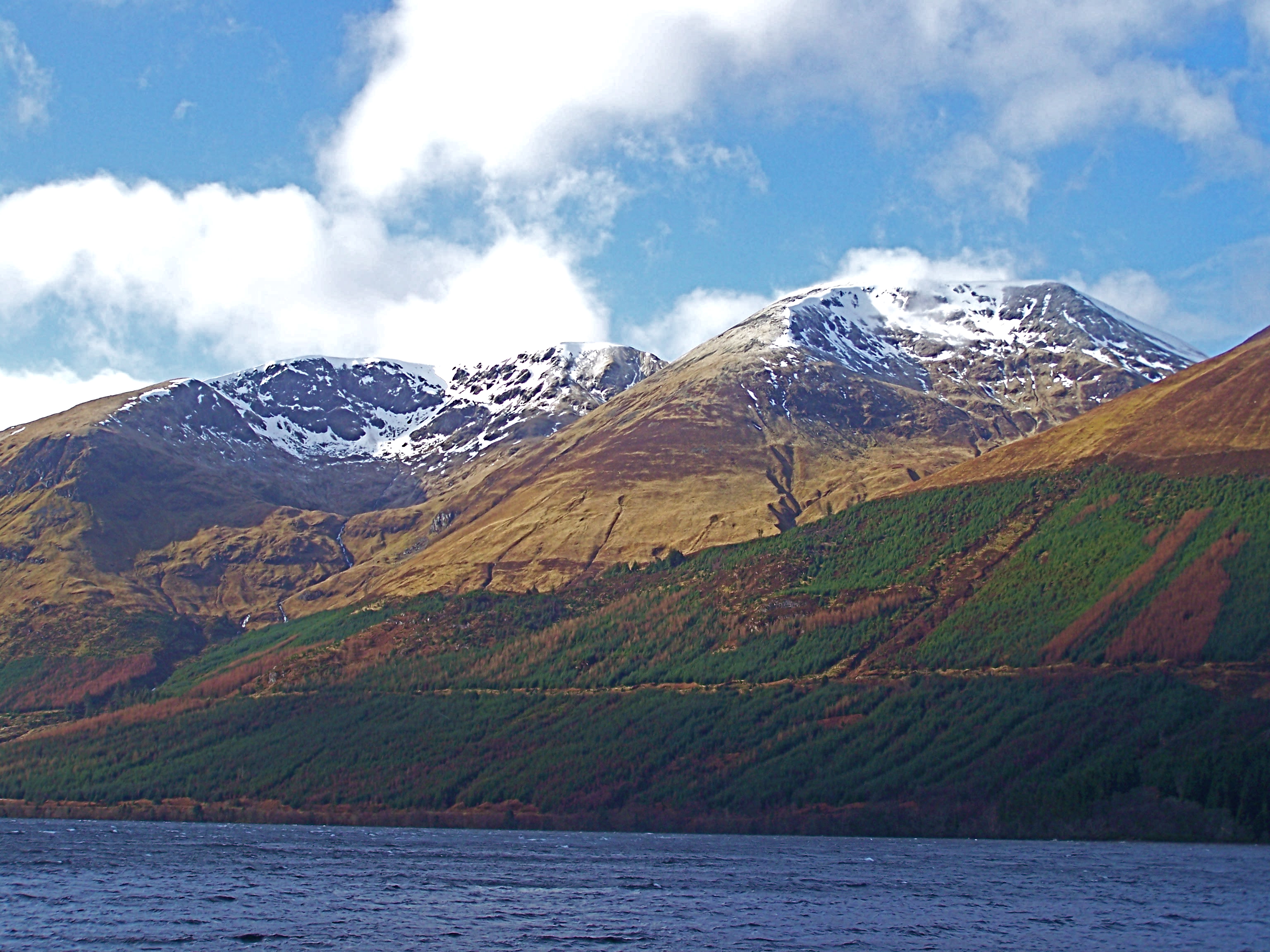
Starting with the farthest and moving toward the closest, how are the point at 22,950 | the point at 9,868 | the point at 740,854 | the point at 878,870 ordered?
the point at 740,854 → the point at 878,870 → the point at 9,868 → the point at 22,950

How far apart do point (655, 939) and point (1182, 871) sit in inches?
3138

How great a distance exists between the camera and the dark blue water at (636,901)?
9975 cm

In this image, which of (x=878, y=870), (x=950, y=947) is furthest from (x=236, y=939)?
(x=878, y=870)

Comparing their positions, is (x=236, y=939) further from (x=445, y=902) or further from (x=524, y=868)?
(x=524, y=868)

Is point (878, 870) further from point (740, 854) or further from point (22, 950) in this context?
point (22, 950)

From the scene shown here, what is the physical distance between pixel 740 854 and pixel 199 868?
74.7 metres

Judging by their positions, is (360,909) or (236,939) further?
(360,909)

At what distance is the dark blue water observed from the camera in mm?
99750

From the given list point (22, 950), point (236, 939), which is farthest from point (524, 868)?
point (22, 950)

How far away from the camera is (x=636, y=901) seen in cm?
12825

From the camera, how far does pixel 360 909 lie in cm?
11856

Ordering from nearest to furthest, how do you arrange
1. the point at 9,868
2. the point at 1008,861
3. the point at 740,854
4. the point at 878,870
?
1. the point at 9,868
2. the point at 878,870
3. the point at 1008,861
4. the point at 740,854

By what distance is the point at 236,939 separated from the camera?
318 ft

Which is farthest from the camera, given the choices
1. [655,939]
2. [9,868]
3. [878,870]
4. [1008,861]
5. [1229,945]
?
[1008,861]
